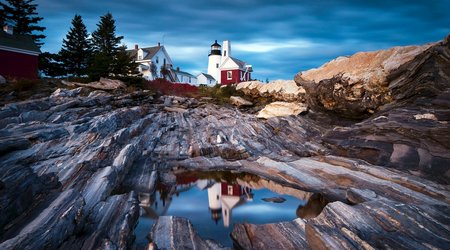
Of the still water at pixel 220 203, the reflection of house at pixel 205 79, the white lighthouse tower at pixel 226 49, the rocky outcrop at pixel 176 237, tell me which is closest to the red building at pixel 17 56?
the still water at pixel 220 203

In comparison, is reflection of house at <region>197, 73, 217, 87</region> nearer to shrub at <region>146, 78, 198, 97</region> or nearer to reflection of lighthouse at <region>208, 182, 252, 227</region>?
shrub at <region>146, 78, 198, 97</region>

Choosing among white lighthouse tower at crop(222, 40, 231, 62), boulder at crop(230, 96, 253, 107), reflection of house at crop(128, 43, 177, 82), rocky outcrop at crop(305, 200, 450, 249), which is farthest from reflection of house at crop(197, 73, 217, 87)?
rocky outcrop at crop(305, 200, 450, 249)

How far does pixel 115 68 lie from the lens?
35.3 m

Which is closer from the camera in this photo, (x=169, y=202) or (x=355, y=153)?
(x=169, y=202)

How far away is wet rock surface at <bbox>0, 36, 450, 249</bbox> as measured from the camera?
7.27 m

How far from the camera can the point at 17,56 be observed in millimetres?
37750

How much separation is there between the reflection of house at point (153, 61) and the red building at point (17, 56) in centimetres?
2091

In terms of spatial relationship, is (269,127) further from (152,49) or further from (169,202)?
Result: (152,49)

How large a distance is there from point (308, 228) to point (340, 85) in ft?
55.8

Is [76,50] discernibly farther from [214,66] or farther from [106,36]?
[214,66]

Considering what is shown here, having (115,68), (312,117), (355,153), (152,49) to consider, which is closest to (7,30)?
(115,68)

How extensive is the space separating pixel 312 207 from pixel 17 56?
134 ft

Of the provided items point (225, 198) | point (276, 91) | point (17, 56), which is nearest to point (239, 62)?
point (276, 91)

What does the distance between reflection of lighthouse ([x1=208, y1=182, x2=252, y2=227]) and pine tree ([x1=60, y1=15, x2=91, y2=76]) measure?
1532 inches
